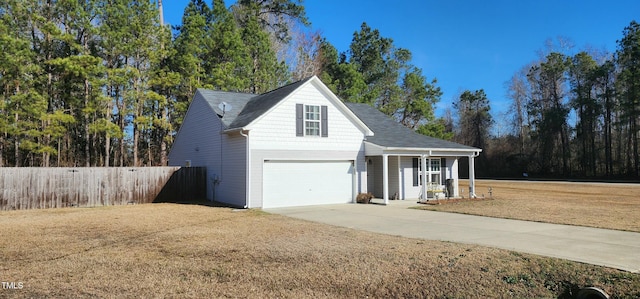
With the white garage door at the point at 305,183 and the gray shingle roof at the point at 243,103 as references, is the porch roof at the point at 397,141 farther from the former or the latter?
the gray shingle roof at the point at 243,103

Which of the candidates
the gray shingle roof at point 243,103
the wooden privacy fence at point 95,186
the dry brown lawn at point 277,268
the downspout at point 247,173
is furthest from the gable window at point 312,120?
the dry brown lawn at point 277,268

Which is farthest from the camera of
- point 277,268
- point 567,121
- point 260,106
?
point 567,121

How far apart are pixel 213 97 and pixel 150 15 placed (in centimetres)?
1096

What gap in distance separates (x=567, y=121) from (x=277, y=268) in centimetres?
5221

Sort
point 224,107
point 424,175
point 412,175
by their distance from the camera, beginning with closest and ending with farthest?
point 424,175 < point 224,107 < point 412,175

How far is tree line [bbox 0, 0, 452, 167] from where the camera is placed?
22969 mm

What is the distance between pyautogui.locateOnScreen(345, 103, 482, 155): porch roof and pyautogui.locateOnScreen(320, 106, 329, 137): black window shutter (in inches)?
87.0

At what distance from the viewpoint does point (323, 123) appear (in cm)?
1788

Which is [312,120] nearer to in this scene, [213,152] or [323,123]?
[323,123]

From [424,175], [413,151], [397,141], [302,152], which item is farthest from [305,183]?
[424,175]

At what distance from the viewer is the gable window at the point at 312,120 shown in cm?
1748

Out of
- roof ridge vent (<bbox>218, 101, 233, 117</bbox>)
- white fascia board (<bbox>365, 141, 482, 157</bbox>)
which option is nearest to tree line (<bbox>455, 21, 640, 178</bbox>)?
white fascia board (<bbox>365, 141, 482, 157</bbox>)

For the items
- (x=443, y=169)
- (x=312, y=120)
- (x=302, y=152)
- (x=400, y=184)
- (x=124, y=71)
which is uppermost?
(x=124, y=71)

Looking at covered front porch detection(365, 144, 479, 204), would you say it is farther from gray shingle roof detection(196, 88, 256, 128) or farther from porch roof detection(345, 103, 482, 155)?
gray shingle roof detection(196, 88, 256, 128)
